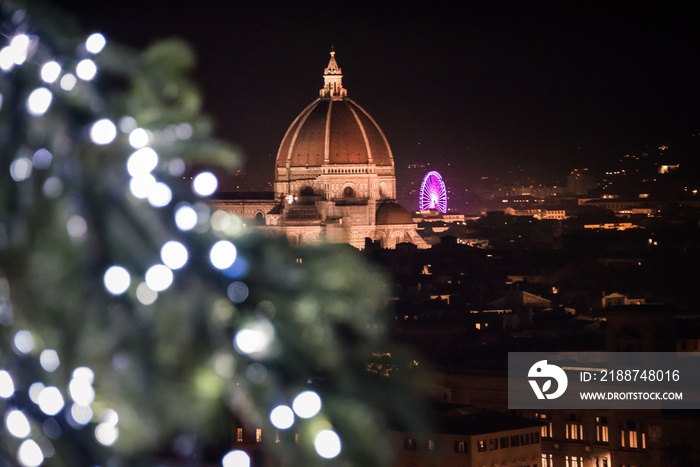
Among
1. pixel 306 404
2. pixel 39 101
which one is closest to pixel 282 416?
pixel 306 404

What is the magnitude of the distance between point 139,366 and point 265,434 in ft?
0.71

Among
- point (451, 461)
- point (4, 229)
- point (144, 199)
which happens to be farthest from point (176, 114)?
point (451, 461)

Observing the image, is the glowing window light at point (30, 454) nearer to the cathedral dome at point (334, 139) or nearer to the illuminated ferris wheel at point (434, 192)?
the cathedral dome at point (334, 139)

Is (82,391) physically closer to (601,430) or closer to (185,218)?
(185,218)

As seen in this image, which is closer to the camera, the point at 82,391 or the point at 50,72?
the point at 82,391

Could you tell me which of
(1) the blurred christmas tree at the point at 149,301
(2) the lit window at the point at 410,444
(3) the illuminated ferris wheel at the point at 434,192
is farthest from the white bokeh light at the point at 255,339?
(3) the illuminated ferris wheel at the point at 434,192

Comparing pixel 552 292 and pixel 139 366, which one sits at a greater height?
pixel 552 292

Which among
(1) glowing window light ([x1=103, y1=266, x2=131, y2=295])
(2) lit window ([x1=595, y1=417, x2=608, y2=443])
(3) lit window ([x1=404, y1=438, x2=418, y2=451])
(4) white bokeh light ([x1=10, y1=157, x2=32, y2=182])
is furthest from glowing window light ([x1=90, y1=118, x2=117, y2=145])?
(2) lit window ([x1=595, y1=417, x2=608, y2=443])

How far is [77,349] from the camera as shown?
65.8 inches

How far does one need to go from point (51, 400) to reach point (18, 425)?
0.06 m

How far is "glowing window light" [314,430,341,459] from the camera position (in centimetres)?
165

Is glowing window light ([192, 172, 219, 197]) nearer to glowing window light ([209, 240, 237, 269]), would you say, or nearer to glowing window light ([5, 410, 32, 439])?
glowing window light ([209, 240, 237, 269])

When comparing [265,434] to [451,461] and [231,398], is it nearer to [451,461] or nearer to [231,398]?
[231,398]

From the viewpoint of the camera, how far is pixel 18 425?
1708 mm
